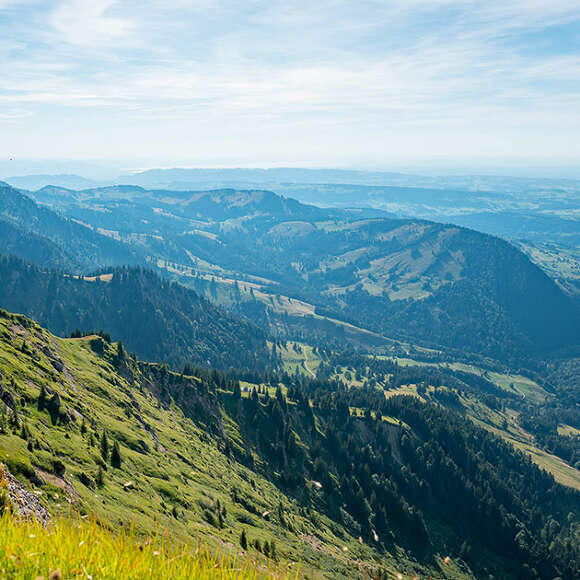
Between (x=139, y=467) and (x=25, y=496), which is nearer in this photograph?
(x=25, y=496)

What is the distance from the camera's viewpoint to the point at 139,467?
3167 inches

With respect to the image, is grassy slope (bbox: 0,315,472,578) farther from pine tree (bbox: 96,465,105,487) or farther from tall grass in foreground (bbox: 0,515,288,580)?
tall grass in foreground (bbox: 0,515,288,580)

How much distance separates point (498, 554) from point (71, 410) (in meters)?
194

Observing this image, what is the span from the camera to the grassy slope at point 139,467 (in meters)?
49.2

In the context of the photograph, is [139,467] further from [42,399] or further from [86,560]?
[86,560]

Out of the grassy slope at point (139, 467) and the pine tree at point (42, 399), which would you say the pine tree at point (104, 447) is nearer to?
the grassy slope at point (139, 467)

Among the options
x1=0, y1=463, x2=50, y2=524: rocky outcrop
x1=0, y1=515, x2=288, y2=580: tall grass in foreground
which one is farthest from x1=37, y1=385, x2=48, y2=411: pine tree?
→ x1=0, y1=515, x2=288, y2=580: tall grass in foreground

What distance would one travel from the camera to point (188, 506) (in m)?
78.6

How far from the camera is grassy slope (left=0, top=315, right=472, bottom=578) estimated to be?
161 ft

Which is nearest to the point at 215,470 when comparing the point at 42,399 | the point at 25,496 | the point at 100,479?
the point at 42,399

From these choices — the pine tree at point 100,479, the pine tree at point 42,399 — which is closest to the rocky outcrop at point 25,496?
the pine tree at point 100,479

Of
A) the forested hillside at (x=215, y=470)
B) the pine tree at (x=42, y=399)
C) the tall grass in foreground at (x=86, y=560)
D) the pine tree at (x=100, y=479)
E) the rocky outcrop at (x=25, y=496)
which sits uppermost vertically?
the tall grass in foreground at (x=86, y=560)

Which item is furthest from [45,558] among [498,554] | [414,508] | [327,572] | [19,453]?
[498,554]

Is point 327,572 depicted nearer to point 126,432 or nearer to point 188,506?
point 188,506
